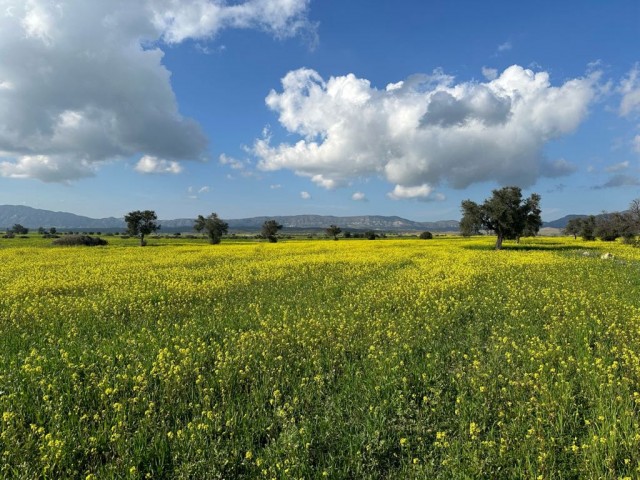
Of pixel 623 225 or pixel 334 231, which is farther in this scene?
pixel 334 231

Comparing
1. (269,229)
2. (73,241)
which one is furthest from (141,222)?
(269,229)

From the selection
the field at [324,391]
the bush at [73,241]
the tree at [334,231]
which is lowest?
the field at [324,391]

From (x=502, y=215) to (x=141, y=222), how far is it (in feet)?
211

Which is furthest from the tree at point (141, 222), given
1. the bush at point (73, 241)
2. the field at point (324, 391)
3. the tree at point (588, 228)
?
the tree at point (588, 228)

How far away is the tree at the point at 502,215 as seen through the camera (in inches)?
1826

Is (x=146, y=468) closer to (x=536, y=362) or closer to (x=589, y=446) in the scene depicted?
(x=589, y=446)

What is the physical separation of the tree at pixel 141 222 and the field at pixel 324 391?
65899 mm

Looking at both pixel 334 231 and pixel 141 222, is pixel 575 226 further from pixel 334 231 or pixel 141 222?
pixel 141 222

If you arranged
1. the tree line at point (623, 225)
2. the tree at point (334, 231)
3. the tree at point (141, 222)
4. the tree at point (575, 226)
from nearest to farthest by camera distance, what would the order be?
1. the tree line at point (623, 225)
2. the tree at point (141, 222)
3. the tree at point (575, 226)
4. the tree at point (334, 231)

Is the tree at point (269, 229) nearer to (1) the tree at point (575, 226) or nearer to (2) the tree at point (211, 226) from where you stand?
(2) the tree at point (211, 226)

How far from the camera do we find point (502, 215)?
46375 mm

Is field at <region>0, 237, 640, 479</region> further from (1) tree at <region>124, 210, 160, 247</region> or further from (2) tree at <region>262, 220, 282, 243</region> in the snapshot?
(2) tree at <region>262, 220, 282, 243</region>

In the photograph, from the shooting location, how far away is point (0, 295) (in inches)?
547

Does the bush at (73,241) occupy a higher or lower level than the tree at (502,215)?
lower
